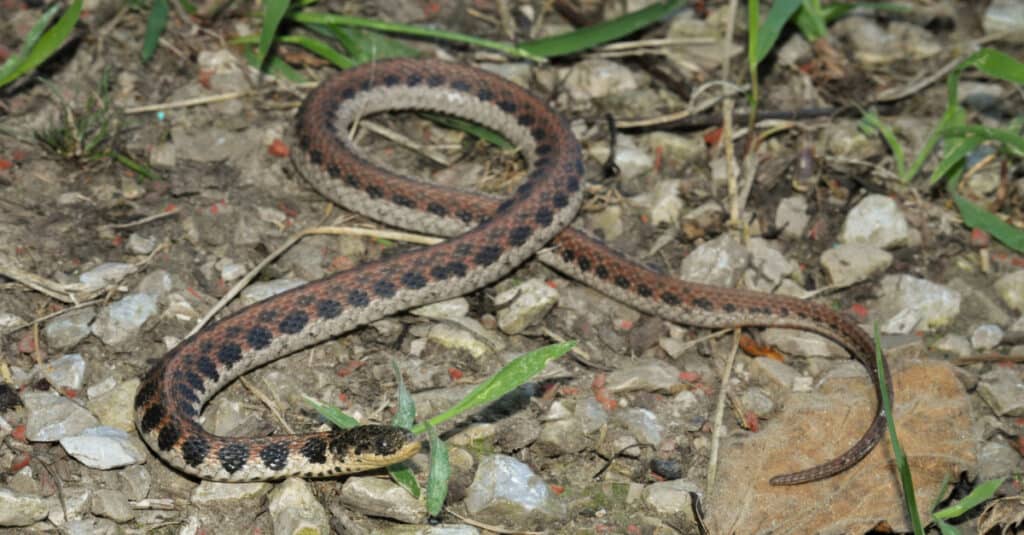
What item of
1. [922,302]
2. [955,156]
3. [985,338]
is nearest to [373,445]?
[922,302]

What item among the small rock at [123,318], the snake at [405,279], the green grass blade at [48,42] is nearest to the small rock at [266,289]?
the snake at [405,279]

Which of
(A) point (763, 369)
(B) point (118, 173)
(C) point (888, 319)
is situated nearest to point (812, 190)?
(C) point (888, 319)

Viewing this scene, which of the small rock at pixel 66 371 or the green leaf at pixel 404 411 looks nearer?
the green leaf at pixel 404 411

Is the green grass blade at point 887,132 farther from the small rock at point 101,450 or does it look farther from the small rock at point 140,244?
the small rock at point 101,450

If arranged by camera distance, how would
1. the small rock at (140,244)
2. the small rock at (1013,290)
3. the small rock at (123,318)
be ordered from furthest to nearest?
the small rock at (1013,290)
the small rock at (140,244)
the small rock at (123,318)

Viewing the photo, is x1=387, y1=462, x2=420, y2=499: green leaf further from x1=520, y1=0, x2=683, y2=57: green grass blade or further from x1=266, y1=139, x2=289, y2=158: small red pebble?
x1=520, y1=0, x2=683, y2=57: green grass blade

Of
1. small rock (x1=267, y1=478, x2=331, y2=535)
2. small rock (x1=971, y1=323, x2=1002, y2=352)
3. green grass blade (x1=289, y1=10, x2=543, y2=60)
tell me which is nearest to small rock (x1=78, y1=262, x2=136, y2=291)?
small rock (x1=267, y1=478, x2=331, y2=535)
